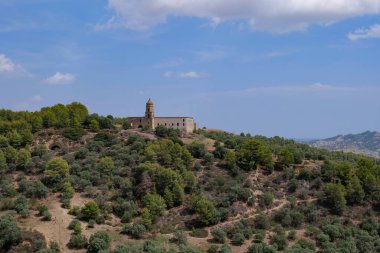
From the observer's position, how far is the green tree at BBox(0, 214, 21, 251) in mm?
44656

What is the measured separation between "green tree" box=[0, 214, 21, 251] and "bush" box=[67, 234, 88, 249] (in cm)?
517

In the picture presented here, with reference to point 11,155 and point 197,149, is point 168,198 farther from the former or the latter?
point 11,155

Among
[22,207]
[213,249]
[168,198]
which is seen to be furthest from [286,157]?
[22,207]

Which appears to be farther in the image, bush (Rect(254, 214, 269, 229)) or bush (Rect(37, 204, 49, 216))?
bush (Rect(254, 214, 269, 229))

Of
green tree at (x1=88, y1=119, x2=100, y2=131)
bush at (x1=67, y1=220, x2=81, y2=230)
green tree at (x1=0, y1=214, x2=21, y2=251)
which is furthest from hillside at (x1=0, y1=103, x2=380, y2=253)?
green tree at (x1=88, y1=119, x2=100, y2=131)

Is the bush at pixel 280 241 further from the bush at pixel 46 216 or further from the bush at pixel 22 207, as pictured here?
the bush at pixel 22 207

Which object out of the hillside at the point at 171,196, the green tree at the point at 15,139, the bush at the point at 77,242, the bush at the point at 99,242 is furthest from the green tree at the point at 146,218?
the green tree at the point at 15,139

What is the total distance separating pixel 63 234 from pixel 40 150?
75.6ft

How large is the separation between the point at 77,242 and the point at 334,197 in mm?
33800

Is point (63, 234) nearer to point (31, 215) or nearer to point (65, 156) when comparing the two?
point (31, 215)

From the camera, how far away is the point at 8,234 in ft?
146

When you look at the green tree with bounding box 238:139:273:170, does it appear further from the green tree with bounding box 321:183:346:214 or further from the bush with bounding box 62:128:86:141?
the bush with bounding box 62:128:86:141

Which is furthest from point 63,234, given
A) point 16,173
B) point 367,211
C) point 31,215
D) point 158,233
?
point 367,211

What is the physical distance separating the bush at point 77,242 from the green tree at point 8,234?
5.17m
